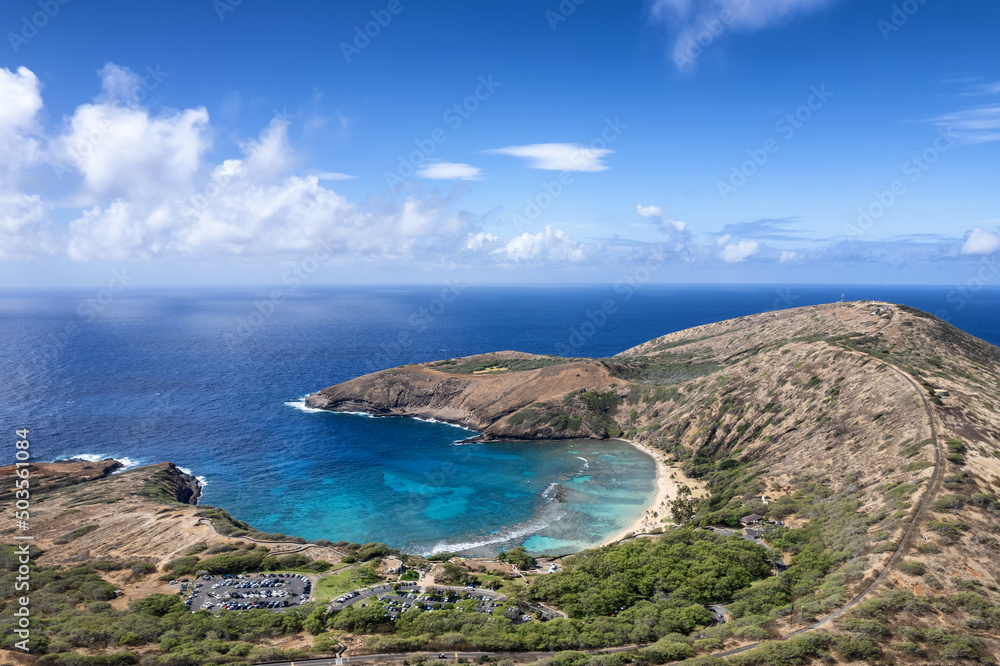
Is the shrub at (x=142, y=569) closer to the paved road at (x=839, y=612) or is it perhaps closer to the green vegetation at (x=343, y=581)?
the green vegetation at (x=343, y=581)

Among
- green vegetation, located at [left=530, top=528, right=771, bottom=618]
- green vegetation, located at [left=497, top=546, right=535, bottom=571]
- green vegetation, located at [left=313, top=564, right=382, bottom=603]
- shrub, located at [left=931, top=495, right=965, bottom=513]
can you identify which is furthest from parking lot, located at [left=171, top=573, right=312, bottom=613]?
shrub, located at [left=931, top=495, right=965, bottom=513]

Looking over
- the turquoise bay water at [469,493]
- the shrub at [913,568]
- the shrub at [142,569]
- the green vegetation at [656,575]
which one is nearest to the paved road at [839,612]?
the shrub at [913,568]

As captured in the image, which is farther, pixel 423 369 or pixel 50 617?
pixel 423 369

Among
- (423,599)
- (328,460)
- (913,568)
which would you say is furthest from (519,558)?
(328,460)

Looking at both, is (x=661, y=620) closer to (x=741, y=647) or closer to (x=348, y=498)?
(x=741, y=647)

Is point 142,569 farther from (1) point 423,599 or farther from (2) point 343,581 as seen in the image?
(1) point 423,599

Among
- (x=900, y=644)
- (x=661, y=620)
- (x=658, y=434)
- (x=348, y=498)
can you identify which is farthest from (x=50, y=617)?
(x=658, y=434)
